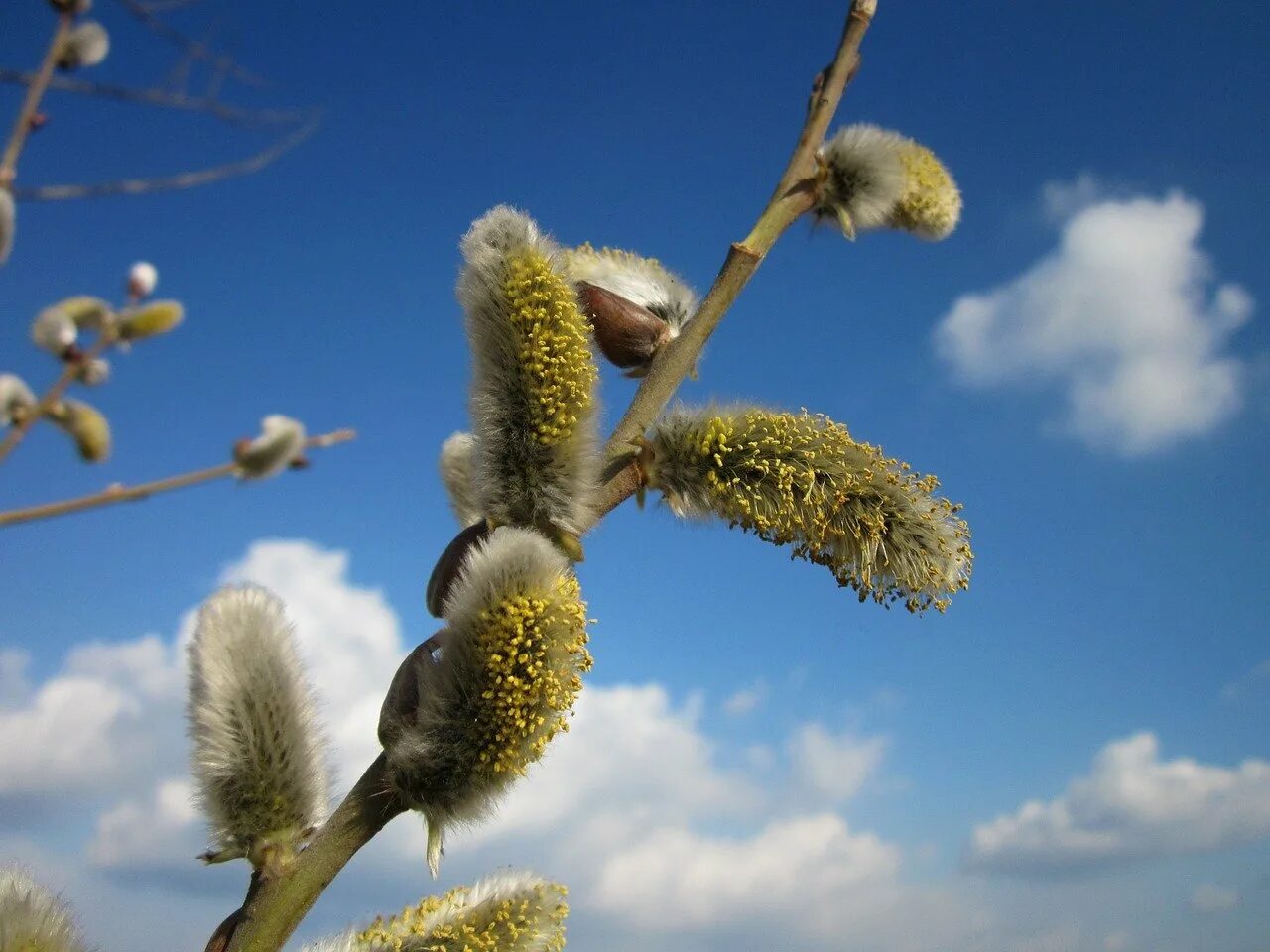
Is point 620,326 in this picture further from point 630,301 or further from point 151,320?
point 151,320

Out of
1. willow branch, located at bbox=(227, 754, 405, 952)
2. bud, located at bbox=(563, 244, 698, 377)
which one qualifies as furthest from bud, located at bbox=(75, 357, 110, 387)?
bud, located at bbox=(563, 244, 698, 377)

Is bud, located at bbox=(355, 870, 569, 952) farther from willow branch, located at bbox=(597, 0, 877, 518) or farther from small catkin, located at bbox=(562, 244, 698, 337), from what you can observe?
small catkin, located at bbox=(562, 244, 698, 337)

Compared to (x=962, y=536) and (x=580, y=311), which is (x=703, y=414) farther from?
(x=962, y=536)

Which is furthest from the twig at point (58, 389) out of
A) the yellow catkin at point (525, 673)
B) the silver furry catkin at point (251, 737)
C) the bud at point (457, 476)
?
the bud at point (457, 476)

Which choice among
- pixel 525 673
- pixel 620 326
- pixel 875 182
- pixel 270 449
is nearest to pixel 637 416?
pixel 620 326

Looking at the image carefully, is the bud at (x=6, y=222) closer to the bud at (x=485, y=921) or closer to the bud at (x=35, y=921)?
the bud at (x=35, y=921)

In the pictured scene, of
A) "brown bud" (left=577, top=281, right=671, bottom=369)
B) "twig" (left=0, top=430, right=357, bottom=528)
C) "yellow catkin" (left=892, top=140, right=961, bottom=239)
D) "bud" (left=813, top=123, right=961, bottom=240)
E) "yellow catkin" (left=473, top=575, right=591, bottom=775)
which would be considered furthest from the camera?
"yellow catkin" (left=892, top=140, right=961, bottom=239)
